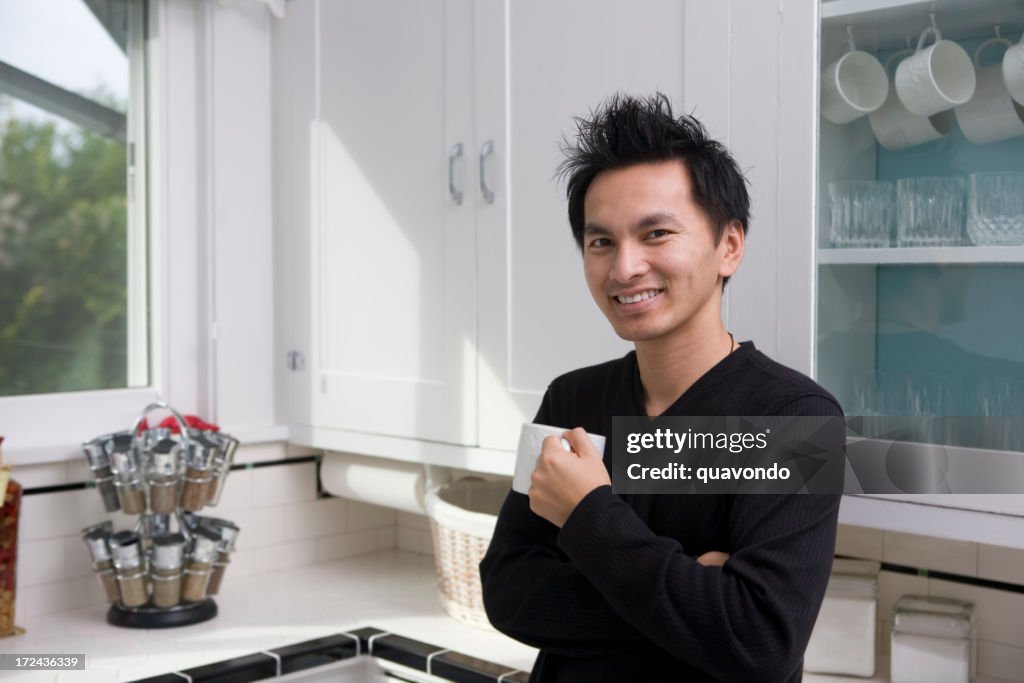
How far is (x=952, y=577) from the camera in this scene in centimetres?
194

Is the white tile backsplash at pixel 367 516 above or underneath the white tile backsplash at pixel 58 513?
underneath

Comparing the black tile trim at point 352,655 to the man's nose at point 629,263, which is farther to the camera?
the black tile trim at point 352,655

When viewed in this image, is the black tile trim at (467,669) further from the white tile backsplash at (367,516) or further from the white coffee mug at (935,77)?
the white coffee mug at (935,77)

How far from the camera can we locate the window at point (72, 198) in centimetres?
236

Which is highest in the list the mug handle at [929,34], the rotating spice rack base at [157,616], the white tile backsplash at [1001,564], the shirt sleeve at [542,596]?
the mug handle at [929,34]

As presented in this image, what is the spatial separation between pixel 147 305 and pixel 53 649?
2.66 ft

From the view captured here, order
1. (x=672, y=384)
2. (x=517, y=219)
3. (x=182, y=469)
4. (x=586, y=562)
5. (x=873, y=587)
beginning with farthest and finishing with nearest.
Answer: (x=182, y=469) → (x=517, y=219) → (x=873, y=587) → (x=672, y=384) → (x=586, y=562)

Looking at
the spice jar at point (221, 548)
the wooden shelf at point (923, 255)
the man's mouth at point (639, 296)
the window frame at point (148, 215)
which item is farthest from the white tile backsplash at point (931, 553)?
the window frame at point (148, 215)

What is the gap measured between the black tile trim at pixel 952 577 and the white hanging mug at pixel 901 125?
79cm

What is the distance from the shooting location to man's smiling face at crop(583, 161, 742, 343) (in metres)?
1.32

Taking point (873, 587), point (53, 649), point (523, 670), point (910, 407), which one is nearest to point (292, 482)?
point (53, 649)

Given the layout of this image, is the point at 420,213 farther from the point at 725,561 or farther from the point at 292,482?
the point at 725,561

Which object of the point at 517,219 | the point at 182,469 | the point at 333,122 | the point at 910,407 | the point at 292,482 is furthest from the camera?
the point at 292,482

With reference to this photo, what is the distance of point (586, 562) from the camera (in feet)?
3.98
